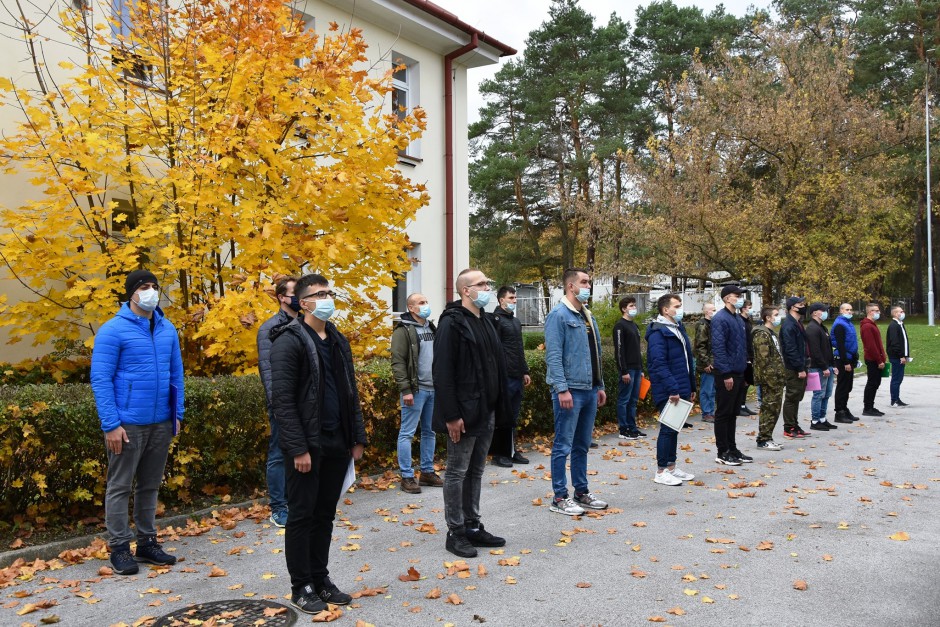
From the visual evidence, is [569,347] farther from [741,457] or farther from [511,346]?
[741,457]

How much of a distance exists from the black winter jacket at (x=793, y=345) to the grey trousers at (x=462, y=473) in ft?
21.3

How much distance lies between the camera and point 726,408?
862cm

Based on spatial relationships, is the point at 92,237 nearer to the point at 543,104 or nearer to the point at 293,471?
the point at 293,471

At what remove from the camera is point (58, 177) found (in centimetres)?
766

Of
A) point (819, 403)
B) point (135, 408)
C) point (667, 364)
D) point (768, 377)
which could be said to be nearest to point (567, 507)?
point (667, 364)

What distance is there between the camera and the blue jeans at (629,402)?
1145 cm

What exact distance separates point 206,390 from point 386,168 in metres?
3.64

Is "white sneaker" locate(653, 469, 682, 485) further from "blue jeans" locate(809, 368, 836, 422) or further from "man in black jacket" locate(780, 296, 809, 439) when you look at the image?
"blue jeans" locate(809, 368, 836, 422)

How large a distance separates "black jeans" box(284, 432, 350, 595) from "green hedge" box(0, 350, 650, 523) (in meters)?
2.50

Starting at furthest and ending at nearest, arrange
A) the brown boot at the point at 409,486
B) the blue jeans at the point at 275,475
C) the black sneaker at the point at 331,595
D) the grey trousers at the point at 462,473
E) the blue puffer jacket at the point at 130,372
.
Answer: the brown boot at the point at 409,486
the blue jeans at the point at 275,475
the grey trousers at the point at 462,473
the blue puffer jacket at the point at 130,372
the black sneaker at the point at 331,595

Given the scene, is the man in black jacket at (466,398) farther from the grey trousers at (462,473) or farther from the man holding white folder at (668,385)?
the man holding white folder at (668,385)

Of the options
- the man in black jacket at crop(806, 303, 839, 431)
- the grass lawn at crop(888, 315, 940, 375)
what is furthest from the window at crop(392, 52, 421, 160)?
the grass lawn at crop(888, 315, 940, 375)

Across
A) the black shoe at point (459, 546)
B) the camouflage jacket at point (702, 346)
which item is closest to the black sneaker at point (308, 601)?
the black shoe at point (459, 546)

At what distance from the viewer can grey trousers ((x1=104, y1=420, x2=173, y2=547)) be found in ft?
17.2
